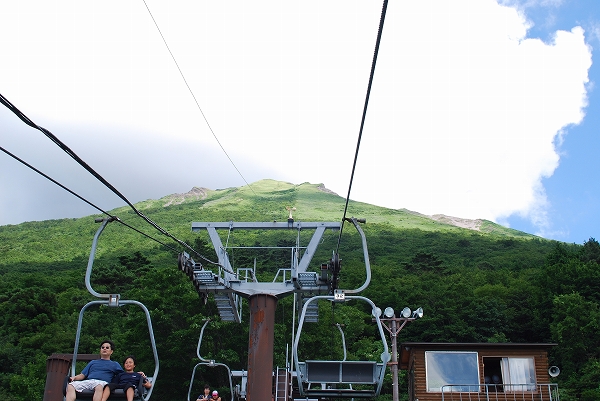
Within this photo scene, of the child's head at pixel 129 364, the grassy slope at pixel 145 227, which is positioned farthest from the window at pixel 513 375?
the grassy slope at pixel 145 227

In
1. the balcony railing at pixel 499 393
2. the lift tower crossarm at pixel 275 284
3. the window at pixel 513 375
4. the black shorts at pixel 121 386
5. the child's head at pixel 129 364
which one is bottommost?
the black shorts at pixel 121 386

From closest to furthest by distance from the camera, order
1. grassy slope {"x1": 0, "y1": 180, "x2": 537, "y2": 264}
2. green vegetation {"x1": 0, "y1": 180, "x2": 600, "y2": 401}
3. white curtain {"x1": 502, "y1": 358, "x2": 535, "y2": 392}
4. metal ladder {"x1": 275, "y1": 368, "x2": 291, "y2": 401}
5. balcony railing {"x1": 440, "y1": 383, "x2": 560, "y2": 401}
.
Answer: metal ladder {"x1": 275, "y1": 368, "x2": 291, "y2": 401} → balcony railing {"x1": 440, "y1": 383, "x2": 560, "y2": 401} → white curtain {"x1": 502, "y1": 358, "x2": 535, "y2": 392} → green vegetation {"x1": 0, "y1": 180, "x2": 600, "y2": 401} → grassy slope {"x1": 0, "y1": 180, "x2": 537, "y2": 264}

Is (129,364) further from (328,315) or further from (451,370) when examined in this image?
(328,315)

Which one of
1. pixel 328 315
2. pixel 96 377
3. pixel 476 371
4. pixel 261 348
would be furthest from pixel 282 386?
pixel 328 315

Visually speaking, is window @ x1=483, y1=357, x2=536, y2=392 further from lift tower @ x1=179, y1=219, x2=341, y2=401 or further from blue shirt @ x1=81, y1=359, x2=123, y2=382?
blue shirt @ x1=81, y1=359, x2=123, y2=382

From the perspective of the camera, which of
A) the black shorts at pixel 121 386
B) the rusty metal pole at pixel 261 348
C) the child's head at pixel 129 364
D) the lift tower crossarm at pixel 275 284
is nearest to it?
the black shorts at pixel 121 386

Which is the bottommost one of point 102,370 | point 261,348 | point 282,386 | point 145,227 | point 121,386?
point 121,386

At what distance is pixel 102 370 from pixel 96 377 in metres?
0.11

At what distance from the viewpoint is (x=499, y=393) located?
68.9 ft

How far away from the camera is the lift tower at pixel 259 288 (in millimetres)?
13354

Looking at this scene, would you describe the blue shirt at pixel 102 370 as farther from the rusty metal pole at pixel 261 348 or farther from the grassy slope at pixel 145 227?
the grassy slope at pixel 145 227

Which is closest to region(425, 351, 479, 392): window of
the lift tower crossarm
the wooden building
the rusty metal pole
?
the wooden building

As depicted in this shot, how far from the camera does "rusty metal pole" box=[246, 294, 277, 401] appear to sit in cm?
1306

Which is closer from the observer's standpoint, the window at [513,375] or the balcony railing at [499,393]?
the balcony railing at [499,393]
